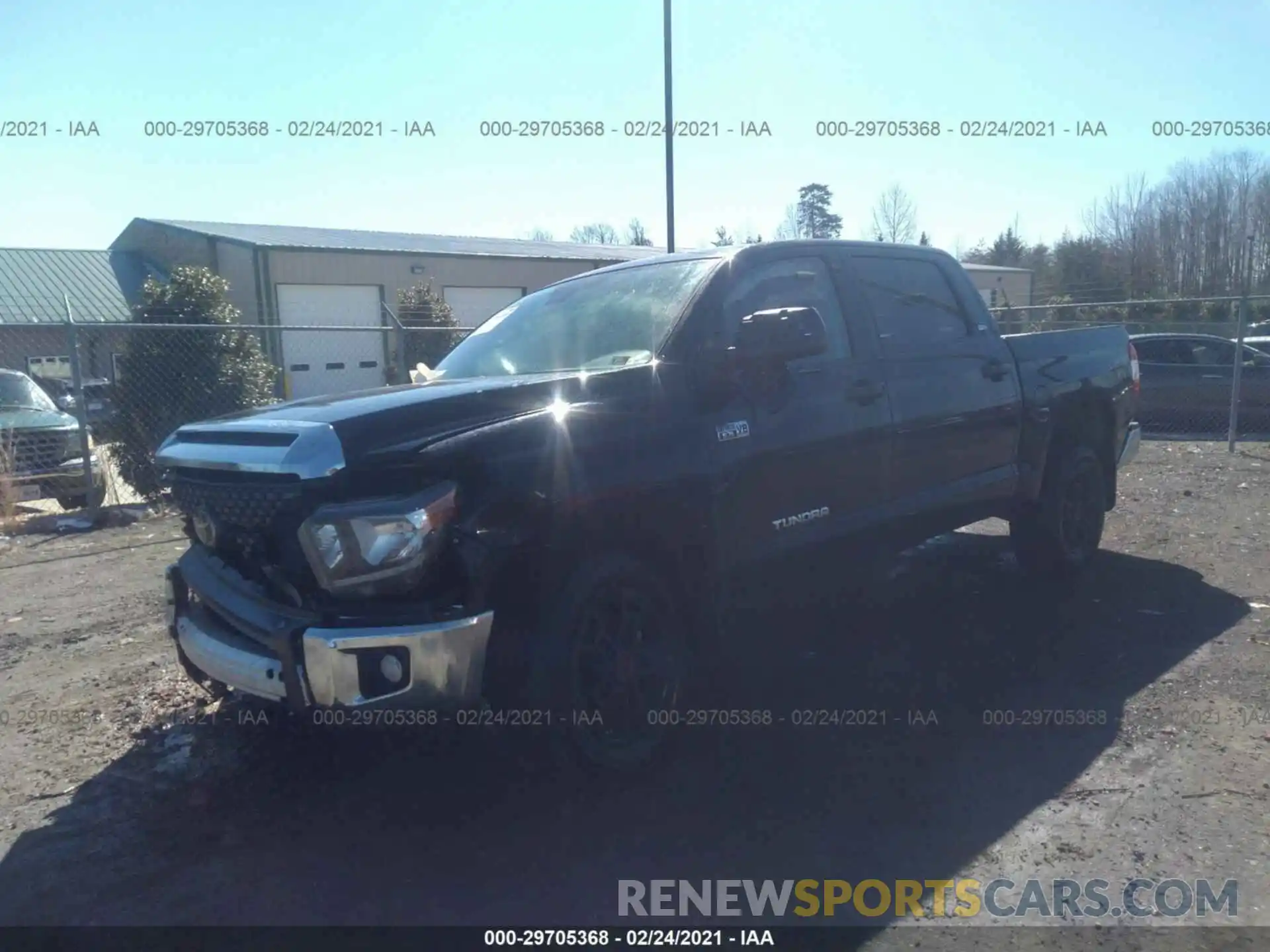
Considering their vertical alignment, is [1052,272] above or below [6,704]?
above

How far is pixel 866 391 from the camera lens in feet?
16.2

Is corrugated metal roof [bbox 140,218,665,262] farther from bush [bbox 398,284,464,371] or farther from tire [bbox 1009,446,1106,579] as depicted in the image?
tire [bbox 1009,446,1106,579]

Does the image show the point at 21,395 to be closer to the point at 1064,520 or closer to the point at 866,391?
the point at 866,391

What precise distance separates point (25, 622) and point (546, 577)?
4.38 m

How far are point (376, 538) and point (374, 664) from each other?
1.26 ft

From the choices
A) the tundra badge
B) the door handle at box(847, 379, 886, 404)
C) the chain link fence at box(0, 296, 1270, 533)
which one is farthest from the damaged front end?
the chain link fence at box(0, 296, 1270, 533)

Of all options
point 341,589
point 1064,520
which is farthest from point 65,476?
point 1064,520

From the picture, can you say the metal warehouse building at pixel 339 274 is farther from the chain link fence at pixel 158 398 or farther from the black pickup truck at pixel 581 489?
the black pickup truck at pixel 581 489

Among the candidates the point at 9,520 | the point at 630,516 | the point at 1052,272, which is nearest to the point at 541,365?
the point at 630,516

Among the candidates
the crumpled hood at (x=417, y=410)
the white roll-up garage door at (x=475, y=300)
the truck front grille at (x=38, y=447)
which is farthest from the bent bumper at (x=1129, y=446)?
the white roll-up garage door at (x=475, y=300)

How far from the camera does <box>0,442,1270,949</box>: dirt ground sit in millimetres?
3285

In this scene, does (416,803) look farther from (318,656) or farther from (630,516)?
(630,516)

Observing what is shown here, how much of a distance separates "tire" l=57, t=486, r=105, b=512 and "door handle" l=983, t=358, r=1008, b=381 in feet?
26.3

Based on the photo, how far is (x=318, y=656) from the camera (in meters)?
3.22
